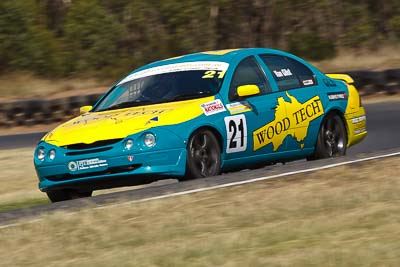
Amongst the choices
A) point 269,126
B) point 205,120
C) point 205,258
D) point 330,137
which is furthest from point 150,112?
point 205,258

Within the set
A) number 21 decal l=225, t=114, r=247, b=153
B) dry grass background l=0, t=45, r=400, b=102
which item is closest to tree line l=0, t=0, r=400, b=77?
dry grass background l=0, t=45, r=400, b=102

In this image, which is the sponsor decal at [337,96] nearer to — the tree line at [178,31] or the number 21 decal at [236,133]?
the number 21 decal at [236,133]

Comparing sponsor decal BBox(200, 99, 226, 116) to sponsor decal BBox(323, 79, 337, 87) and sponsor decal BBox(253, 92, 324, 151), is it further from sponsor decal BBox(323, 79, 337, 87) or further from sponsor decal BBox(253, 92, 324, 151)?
sponsor decal BBox(323, 79, 337, 87)

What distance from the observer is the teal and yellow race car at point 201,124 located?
9.39 meters

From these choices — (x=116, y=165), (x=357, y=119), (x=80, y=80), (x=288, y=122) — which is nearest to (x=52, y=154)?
(x=116, y=165)

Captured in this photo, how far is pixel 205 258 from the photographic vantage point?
6145mm

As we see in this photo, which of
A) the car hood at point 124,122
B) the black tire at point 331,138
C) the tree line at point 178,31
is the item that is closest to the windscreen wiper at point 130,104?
the car hood at point 124,122

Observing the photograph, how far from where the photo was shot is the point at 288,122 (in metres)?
→ 10.8

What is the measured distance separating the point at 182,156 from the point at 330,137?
2.56m

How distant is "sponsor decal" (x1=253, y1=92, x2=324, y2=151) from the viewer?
34.2 ft

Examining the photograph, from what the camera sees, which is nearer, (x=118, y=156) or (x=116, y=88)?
(x=118, y=156)

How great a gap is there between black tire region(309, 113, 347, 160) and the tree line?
17.7m

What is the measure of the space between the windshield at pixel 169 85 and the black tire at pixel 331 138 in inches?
59.8

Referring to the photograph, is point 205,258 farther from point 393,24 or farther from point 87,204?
point 393,24
